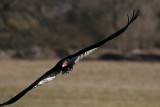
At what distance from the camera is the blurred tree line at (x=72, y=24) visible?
28917 mm

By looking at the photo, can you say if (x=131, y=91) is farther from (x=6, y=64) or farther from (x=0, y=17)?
(x=0, y=17)

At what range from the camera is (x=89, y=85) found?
18375mm

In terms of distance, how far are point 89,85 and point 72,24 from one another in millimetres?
15877

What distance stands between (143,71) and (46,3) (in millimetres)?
10588

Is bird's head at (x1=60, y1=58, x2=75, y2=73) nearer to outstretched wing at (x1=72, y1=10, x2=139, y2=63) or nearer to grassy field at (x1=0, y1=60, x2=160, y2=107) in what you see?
outstretched wing at (x1=72, y1=10, x2=139, y2=63)

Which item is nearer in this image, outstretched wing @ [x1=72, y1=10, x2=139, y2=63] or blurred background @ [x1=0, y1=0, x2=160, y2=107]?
outstretched wing @ [x1=72, y1=10, x2=139, y2=63]

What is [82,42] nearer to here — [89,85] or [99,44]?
[89,85]

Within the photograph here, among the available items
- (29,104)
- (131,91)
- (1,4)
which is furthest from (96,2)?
(29,104)

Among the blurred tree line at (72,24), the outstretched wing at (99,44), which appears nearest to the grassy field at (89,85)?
the blurred tree line at (72,24)

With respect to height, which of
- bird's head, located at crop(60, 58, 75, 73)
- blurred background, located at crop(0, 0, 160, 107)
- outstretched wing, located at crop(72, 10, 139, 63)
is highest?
blurred background, located at crop(0, 0, 160, 107)

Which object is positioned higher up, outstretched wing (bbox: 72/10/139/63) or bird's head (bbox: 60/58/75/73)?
outstretched wing (bbox: 72/10/139/63)

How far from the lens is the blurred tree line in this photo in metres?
28.9

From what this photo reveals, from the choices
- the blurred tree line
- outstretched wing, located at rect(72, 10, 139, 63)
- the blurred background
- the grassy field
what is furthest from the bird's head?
the blurred tree line

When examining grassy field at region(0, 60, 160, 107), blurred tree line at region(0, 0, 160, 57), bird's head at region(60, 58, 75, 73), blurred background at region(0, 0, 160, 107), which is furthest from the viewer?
blurred tree line at region(0, 0, 160, 57)
